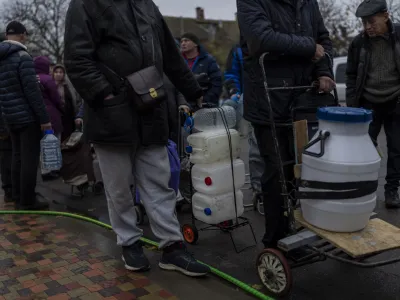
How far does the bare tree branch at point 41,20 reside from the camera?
101 ft

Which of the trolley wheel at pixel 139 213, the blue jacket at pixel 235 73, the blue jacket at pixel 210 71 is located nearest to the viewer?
the trolley wheel at pixel 139 213

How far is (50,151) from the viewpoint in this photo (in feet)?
19.1

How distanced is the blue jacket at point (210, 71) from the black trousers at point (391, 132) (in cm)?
173

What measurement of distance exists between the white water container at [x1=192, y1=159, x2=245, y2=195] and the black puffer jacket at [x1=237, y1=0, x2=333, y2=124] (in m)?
0.65

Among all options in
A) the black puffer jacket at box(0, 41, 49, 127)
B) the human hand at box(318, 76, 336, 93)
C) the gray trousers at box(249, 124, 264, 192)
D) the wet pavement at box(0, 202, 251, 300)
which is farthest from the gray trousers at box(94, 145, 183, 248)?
the black puffer jacket at box(0, 41, 49, 127)

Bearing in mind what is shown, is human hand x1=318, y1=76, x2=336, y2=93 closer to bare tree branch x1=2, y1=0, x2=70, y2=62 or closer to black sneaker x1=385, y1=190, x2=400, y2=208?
black sneaker x1=385, y1=190, x2=400, y2=208

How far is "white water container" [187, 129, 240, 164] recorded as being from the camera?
4027 millimetres

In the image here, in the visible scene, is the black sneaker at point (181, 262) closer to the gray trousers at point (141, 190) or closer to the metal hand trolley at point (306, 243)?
the gray trousers at point (141, 190)

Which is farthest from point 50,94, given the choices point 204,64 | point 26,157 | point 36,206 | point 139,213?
point 139,213

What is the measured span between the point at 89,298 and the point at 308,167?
161cm

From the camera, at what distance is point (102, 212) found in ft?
18.0

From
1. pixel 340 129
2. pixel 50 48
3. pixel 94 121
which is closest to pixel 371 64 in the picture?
pixel 340 129

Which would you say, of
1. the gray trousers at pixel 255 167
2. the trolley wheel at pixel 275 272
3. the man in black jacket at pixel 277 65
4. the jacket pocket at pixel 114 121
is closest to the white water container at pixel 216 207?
the man in black jacket at pixel 277 65

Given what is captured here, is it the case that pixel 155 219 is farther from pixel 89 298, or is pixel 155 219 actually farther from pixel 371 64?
pixel 371 64
